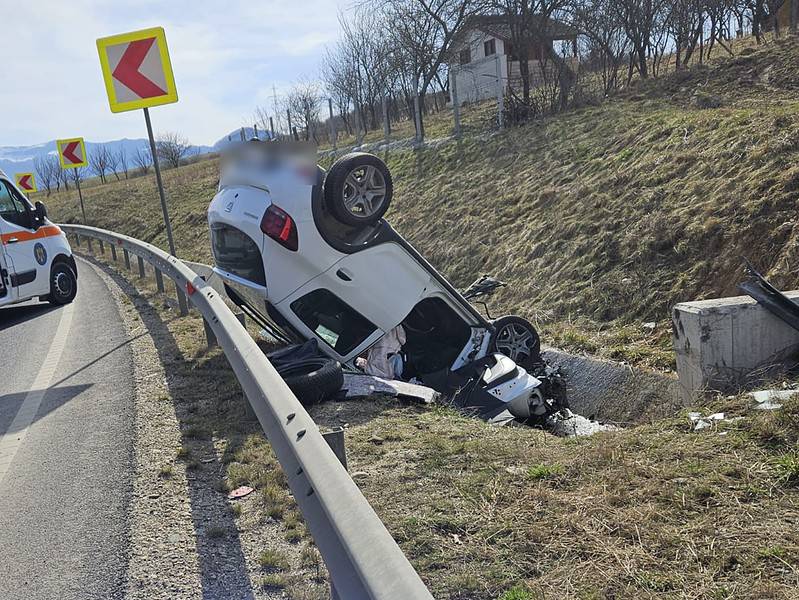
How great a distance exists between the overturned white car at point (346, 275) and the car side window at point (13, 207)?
231 inches

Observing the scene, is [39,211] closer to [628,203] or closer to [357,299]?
[357,299]

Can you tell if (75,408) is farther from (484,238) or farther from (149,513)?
(484,238)

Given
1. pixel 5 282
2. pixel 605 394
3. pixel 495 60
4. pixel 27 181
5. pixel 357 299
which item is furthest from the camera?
pixel 27 181

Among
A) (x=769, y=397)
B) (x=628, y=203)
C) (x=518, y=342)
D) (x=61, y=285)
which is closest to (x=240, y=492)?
(x=769, y=397)

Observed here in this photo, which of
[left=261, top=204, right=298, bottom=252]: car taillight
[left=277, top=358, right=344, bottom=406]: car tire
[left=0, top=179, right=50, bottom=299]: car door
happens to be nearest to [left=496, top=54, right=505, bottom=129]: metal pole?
[left=0, top=179, right=50, bottom=299]: car door

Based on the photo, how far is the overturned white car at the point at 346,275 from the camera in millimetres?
5914

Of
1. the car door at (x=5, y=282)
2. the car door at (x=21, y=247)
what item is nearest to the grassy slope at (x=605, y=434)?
Answer: the car door at (x=5, y=282)

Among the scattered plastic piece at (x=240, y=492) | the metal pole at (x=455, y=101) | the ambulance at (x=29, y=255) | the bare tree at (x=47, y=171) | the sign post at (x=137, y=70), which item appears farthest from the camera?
the bare tree at (x=47, y=171)

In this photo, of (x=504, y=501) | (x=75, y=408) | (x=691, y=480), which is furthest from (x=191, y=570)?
(x=75, y=408)

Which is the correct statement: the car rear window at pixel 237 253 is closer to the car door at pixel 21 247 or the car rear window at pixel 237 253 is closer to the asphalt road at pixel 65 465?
the asphalt road at pixel 65 465

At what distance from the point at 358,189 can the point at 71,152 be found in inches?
717

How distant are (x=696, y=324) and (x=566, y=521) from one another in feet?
10.2

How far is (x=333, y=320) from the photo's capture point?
20.6 feet

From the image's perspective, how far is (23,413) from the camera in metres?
5.66
